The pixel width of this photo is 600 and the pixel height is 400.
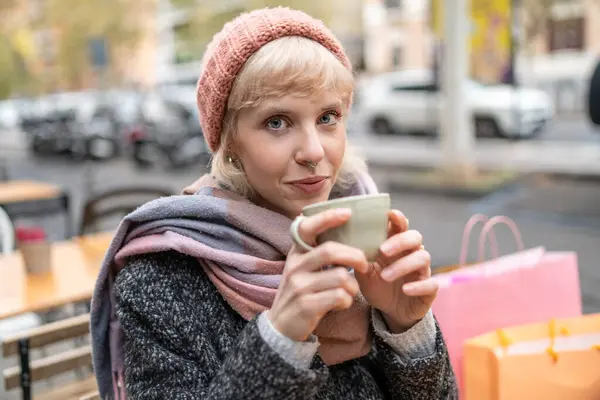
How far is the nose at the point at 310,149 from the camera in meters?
1.14

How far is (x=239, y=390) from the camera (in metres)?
1.01

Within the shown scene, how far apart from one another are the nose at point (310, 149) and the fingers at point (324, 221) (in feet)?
0.73

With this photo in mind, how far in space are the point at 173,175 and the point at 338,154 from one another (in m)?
11.1

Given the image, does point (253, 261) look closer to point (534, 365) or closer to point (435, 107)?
point (534, 365)

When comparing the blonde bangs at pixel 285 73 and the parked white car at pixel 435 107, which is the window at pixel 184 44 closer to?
the parked white car at pixel 435 107

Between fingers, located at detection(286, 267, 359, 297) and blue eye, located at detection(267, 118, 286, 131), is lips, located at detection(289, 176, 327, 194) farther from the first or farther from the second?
fingers, located at detection(286, 267, 359, 297)

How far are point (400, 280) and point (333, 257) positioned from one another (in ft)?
0.81

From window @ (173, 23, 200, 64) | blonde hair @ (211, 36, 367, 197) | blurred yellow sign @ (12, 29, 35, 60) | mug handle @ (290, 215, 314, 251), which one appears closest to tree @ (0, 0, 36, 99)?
blurred yellow sign @ (12, 29, 35, 60)

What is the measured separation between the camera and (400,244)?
100cm

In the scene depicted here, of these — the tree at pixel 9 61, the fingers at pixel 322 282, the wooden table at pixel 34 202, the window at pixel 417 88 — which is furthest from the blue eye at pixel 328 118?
the window at pixel 417 88

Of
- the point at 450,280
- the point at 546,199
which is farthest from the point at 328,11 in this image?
the point at 450,280

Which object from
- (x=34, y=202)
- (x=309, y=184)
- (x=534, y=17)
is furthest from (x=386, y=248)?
(x=534, y=17)

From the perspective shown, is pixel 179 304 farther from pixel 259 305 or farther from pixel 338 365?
pixel 338 365

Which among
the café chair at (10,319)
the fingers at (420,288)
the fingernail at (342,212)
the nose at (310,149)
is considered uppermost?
the nose at (310,149)
